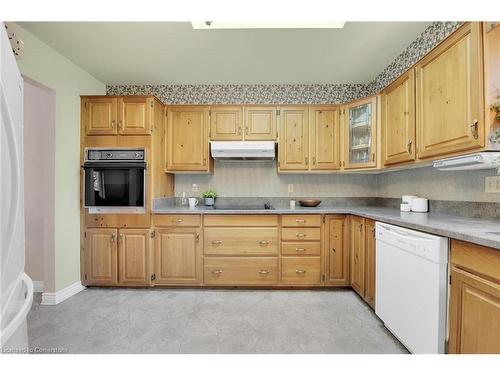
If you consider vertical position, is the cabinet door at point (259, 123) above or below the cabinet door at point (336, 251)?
above

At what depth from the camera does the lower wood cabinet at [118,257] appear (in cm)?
274

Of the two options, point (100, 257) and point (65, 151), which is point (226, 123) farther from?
point (100, 257)

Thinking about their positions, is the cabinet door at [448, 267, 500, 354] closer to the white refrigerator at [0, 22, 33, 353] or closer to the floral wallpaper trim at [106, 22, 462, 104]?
the white refrigerator at [0, 22, 33, 353]

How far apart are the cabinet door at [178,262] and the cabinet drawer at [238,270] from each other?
13 centimetres

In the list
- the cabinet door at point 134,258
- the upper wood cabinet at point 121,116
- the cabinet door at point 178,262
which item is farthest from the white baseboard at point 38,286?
the upper wood cabinet at point 121,116

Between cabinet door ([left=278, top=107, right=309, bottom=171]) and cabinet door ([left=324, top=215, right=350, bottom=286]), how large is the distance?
2.55ft

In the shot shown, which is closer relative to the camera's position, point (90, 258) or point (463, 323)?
point (463, 323)

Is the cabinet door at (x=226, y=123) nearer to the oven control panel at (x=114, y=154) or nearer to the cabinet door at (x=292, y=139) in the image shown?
the cabinet door at (x=292, y=139)

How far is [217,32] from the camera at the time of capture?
2.16 metres

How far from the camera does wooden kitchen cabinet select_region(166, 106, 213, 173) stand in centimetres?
312

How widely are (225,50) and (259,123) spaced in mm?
945
